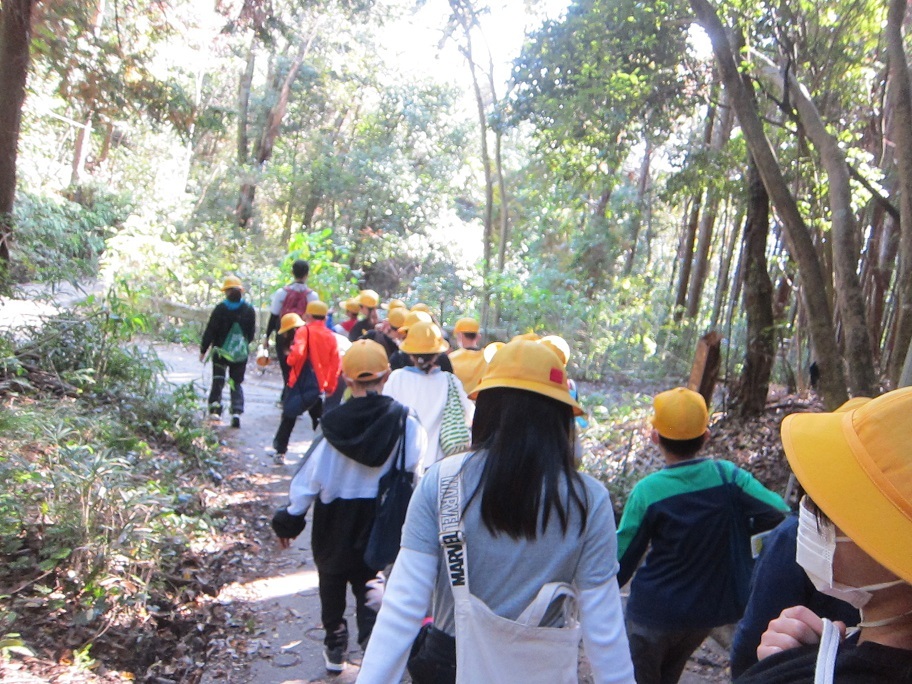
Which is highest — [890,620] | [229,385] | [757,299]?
[757,299]

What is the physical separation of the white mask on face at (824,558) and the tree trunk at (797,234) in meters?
5.41

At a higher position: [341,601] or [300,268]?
[300,268]

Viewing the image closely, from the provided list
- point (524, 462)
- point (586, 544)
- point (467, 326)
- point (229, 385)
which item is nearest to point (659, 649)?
point (586, 544)

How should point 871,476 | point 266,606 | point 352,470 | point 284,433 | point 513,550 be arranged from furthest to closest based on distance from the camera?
point 284,433 < point 266,606 < point 352,470 < point 513,550 < point 871,476

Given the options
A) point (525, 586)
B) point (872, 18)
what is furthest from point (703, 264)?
point (525, 586)

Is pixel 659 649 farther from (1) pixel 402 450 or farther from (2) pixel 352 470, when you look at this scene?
(2) pixel 352 470

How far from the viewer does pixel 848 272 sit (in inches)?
252

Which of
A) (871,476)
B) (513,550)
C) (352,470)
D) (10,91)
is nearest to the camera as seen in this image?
(871,476)

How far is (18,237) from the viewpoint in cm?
1029

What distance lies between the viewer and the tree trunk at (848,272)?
6203mm

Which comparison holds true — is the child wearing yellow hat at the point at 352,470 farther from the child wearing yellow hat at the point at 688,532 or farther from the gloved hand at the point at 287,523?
the child wearing yellow hat at the point at 688,532

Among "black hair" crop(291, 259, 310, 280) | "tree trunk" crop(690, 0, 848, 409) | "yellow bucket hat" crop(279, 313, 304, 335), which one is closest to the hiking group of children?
"tree trunk" crop(690, 0, 848, 409)

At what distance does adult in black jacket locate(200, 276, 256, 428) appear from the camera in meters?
10.4

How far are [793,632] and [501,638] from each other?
1.02 m
